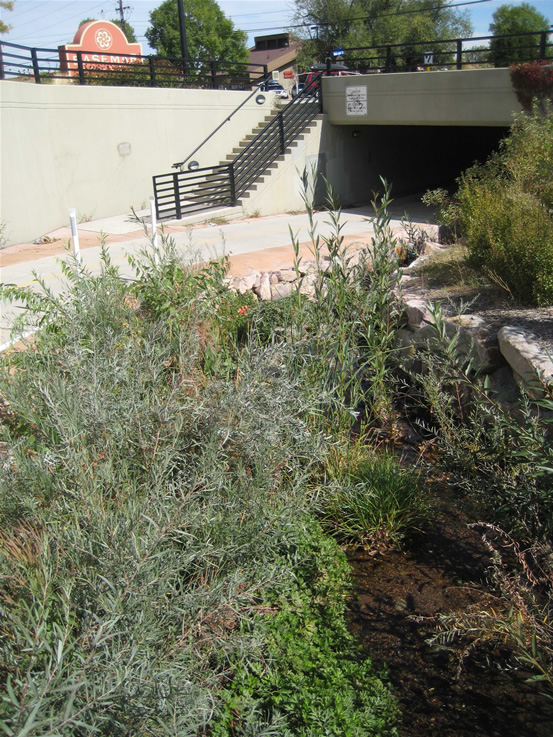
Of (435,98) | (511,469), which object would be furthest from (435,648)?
(435,98)

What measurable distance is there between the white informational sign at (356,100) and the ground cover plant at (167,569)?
55.9ft

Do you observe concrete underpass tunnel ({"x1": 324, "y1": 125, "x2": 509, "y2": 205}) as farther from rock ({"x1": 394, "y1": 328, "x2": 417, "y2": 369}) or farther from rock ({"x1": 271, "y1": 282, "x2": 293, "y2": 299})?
rock ({"x1": 394, "y1": 328, "x2": 417, "y2": 369})

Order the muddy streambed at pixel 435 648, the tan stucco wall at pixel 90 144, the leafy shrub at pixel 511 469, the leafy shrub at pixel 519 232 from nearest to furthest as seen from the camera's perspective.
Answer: the muddy streambed at pixel 435 648 → the leafy shrub at pixel 511 469 → the leafy shrub at pixel 519 232 → the tan stucco wall at pixel 90 144

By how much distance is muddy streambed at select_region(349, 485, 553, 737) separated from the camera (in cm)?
293

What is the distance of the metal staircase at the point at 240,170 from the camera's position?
16.2 metres

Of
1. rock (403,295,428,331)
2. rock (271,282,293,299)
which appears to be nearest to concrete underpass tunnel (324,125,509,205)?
rock (271,282,293,299)

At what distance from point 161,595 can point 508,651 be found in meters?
1.89

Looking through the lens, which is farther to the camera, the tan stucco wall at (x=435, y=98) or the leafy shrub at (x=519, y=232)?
the tan stucco wall at (x=435, y=98)

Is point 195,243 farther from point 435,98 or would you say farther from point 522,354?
point 435,98

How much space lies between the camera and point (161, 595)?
2.32 m

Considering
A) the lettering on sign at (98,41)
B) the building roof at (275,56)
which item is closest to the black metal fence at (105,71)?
the lettering on sign at (98,41)

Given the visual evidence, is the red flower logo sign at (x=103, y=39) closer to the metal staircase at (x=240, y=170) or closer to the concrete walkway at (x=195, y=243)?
the metal staircase at (x=240, y=170)

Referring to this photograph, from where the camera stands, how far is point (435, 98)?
17.5 m

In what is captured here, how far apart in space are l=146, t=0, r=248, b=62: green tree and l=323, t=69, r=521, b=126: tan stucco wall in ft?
132
